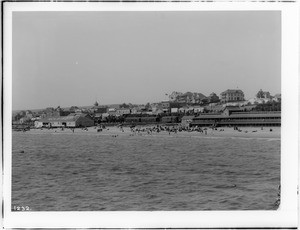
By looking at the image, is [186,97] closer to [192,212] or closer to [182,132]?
[182,132]

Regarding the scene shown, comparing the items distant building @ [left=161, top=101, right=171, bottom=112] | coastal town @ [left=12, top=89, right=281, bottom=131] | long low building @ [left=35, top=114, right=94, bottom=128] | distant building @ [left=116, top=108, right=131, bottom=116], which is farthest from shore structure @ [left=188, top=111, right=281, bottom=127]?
long low building @ [left=35, top=114, right=94, bottom=128]

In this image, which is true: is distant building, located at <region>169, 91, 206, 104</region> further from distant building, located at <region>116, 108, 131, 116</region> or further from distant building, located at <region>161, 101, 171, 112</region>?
distant building, located at <region>116, 108, 131, 116</region>

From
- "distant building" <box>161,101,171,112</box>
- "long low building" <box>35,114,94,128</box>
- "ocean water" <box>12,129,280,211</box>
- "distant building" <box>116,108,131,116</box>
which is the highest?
"distant building" <box>161,101,171,112</box>

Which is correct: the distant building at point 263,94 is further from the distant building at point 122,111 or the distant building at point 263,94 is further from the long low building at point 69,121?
the long low building at point 69,121

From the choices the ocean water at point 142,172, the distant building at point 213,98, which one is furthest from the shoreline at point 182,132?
the distant building at point 213,98

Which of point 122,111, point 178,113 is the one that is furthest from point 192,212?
point 122,111

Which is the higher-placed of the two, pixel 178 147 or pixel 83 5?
pixel 83 5

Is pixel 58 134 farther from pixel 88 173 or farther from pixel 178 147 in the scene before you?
pixel 178 147

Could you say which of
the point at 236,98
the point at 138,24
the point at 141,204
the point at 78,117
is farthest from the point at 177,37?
the point at 141,204
